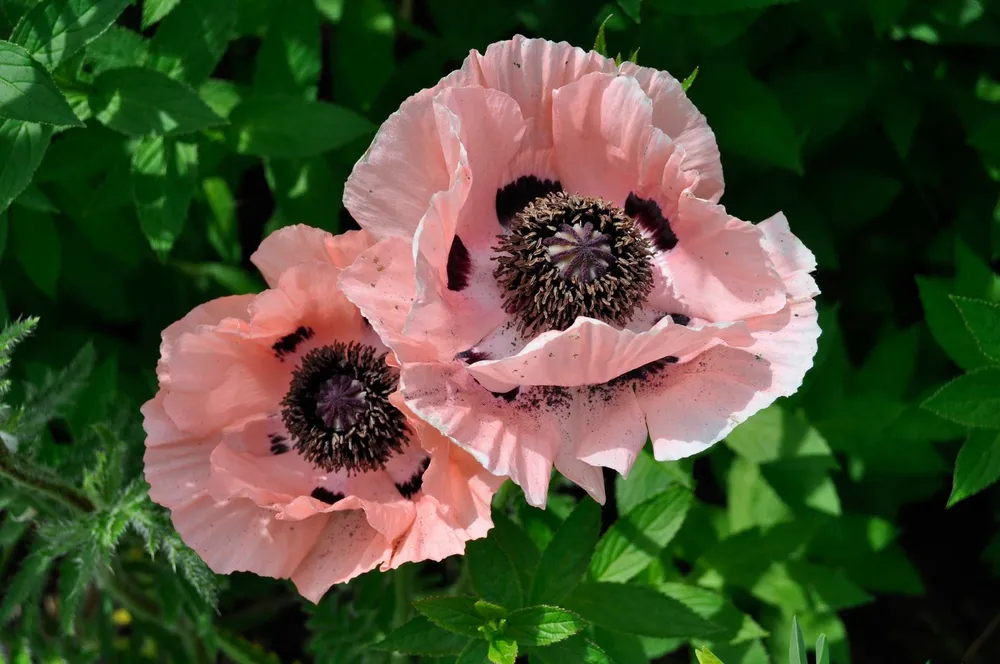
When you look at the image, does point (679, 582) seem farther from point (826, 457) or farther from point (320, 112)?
point (320, 112)

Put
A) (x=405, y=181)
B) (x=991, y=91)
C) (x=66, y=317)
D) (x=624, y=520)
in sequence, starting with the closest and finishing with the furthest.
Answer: (x=405, y=181), (x=624, y=520), (x=991, y=91), (x=66, y=317)

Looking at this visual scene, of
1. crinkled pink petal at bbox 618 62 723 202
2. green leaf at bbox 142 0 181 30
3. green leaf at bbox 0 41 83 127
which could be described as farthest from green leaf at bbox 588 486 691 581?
green leaf at bbox 142 0 181 30

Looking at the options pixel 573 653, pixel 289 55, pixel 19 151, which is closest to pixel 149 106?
pixel 19 151

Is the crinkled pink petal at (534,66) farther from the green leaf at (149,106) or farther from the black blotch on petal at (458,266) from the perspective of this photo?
the green leaf at (149,106)

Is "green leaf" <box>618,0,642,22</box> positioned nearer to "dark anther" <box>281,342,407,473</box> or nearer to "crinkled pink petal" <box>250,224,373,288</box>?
"crinkled pink petal" <box>250,224,373,288</box>

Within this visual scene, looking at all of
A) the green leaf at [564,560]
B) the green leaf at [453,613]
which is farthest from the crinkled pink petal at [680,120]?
the green leaf at [453,613]

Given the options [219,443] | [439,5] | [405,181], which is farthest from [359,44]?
[219,443]
